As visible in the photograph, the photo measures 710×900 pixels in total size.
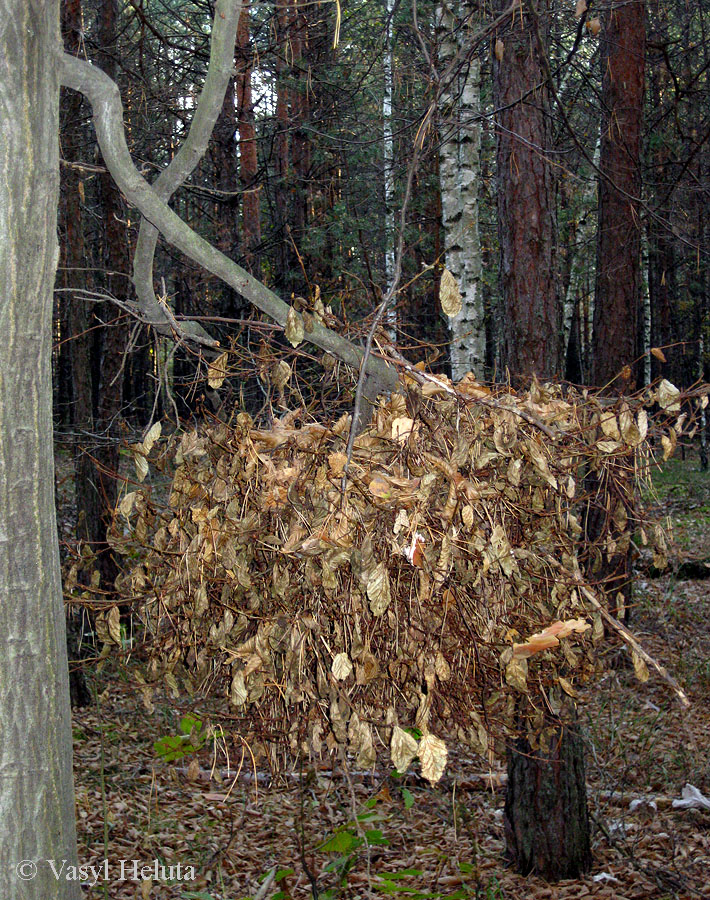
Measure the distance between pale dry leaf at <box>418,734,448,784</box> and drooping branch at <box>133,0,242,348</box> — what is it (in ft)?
4.44

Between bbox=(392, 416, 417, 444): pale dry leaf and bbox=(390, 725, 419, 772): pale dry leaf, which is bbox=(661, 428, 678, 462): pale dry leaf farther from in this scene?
bbox=(390, 725, 419, 772): pale dry leaf

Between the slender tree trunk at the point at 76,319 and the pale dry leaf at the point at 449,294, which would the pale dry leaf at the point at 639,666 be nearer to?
the pale dry leaf at the point at 449,294

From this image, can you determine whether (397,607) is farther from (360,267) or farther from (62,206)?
(360,267)

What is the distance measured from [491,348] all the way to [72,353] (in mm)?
15061

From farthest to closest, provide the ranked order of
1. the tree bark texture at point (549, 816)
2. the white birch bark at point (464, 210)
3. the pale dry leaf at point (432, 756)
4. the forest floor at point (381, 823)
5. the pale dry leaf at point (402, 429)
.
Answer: the white birch bark at point (464, 210) < the forest floor at point (381, 823) < the tree bark texture at point (549, 816) < the pale dry leaf at point (402, 429) < the pale dry leaf at point (432, 756)

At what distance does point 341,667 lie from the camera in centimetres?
184

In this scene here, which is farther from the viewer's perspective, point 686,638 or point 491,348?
point 491,348

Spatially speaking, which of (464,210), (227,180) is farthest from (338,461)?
(227,180)

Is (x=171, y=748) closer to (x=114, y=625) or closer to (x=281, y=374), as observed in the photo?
(x=114, y=625)

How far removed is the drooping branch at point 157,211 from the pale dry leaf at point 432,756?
0.99 meters

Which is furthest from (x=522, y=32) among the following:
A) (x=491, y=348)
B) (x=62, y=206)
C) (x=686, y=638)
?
(x=491, y=348)

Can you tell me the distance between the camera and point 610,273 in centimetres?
809

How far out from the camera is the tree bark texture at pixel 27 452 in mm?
1950

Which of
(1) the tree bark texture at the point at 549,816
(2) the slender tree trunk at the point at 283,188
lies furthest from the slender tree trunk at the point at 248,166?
(1) the tree bark texture at the point at 549,816
